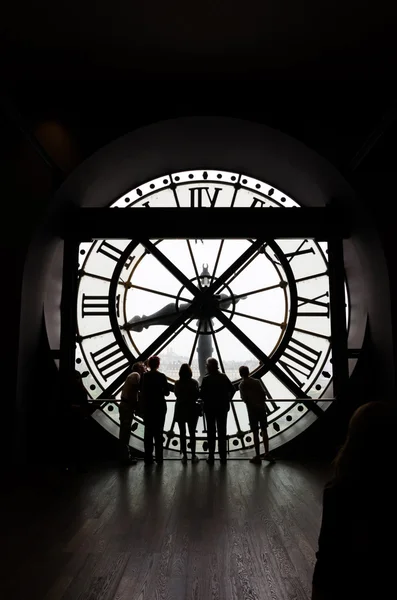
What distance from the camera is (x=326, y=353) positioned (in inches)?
180

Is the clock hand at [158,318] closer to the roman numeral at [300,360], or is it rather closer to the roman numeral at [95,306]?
the roman numeral at [95,306]

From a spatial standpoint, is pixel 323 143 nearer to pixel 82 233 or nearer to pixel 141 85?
pixel 141 85

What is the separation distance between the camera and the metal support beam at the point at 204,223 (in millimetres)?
4047

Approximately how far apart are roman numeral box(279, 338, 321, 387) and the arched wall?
616mm

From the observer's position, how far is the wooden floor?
1.53 metres

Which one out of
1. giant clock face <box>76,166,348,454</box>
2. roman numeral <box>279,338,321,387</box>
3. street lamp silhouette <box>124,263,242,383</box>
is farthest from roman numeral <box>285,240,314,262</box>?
roman numeral <box>279,338,321,387</box>

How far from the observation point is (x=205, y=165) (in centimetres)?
463

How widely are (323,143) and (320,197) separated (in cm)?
75

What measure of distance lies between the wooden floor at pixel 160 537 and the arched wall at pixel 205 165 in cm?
120

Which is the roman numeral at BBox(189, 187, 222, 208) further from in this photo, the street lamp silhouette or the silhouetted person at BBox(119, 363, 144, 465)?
the silhouetted person at BBox(119, 363, 144, 465)
